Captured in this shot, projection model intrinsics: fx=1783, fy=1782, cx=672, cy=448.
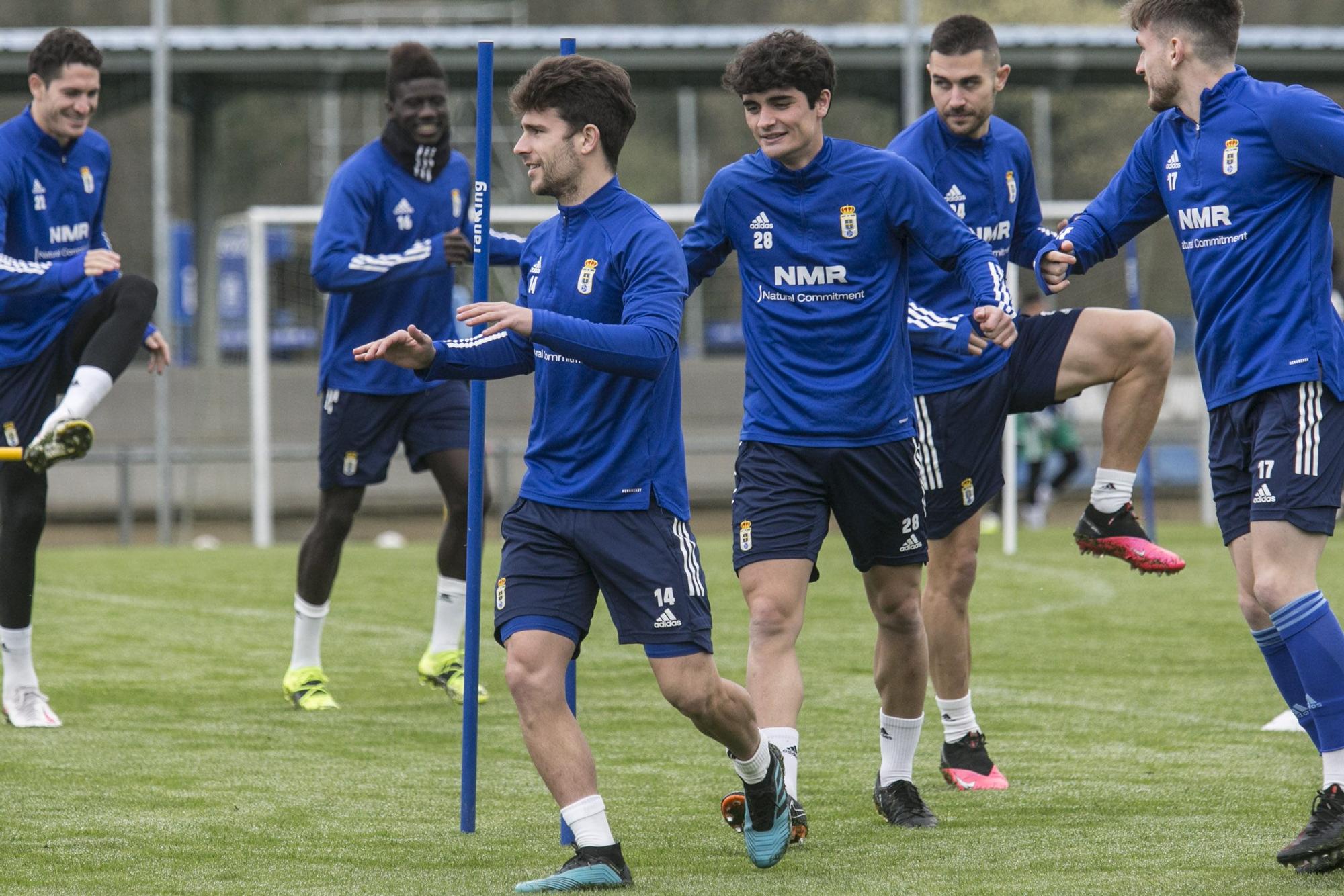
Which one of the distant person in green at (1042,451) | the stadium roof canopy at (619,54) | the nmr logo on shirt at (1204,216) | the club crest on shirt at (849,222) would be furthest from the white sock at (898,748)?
the stadium roof canopy at (619,54)

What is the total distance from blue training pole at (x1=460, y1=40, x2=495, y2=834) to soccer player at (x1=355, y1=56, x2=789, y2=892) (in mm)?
410

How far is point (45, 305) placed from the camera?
701cm

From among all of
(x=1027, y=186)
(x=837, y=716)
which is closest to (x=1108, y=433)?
(x=1027, y=186)

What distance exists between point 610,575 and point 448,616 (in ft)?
11.6

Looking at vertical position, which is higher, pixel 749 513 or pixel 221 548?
pixel 749 513

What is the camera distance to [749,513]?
495cm

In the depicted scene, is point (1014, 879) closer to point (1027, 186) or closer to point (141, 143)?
point (1027, 186)

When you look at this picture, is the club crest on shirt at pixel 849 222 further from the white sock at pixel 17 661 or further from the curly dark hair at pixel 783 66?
the white sock at pixel 17 661

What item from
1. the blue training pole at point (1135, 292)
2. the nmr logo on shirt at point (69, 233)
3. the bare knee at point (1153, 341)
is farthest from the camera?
the blue training pole at point (1135, 292)

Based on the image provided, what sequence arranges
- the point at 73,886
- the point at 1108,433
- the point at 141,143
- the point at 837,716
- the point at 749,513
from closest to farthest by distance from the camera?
the point at 73,886 → the point at 749,513 → the point at 1108,433 → the point at 837,716 → the point at 141,143

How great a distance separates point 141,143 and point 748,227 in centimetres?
3251

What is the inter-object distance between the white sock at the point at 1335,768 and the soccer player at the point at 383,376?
3.94m

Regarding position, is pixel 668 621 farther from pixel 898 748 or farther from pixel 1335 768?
pixel 1335 768

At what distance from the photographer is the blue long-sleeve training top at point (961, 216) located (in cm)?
569
